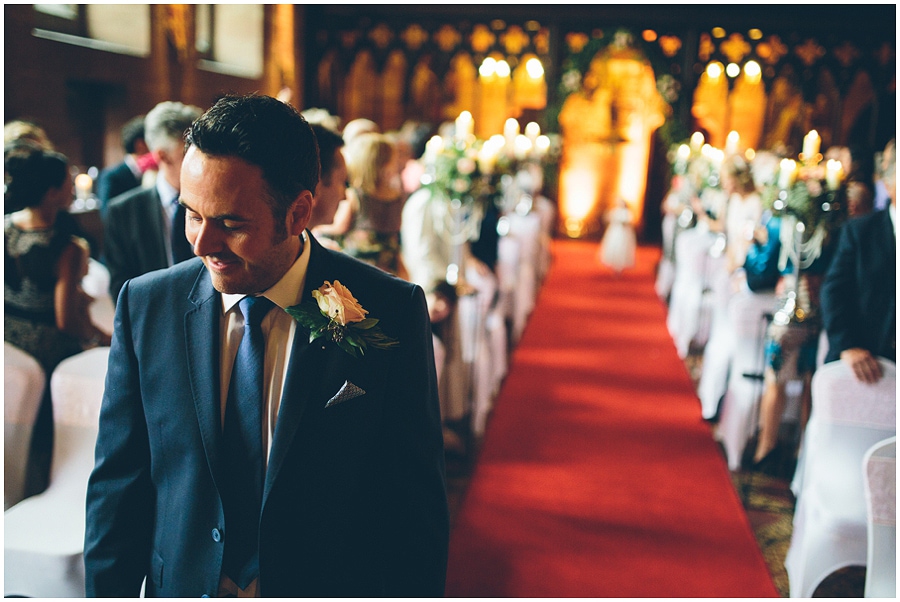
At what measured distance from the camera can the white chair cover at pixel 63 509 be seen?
7.45 ft

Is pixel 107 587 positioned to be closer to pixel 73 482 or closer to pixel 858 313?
pixel 73 482

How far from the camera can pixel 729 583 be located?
3.29m

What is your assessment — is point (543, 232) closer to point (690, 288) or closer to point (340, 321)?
point (690, 288)

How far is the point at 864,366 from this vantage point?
294 centimetres

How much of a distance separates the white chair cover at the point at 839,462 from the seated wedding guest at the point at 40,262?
3.07m

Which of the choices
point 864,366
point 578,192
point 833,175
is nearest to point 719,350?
point 833,175

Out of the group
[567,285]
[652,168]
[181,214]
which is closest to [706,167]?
[567,285]

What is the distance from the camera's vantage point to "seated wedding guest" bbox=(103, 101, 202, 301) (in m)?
2.93

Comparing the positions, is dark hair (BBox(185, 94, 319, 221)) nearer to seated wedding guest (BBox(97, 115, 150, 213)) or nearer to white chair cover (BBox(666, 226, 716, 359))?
seated wedding guest (BBox(97, 115, 150, 213))

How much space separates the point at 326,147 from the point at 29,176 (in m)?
1.44

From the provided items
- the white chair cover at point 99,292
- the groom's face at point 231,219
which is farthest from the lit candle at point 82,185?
the groom's face at point 231,219

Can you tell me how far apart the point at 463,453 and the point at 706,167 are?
5.92 m

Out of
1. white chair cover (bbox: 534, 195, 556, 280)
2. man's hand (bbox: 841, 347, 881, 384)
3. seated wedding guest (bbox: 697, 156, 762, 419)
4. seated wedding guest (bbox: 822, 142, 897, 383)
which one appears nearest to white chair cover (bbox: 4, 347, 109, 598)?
man's hand (bbox: 841, 347, 881, 384)

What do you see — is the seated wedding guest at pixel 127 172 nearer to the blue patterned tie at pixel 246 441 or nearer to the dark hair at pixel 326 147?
the dark hair at pixel 326 147
